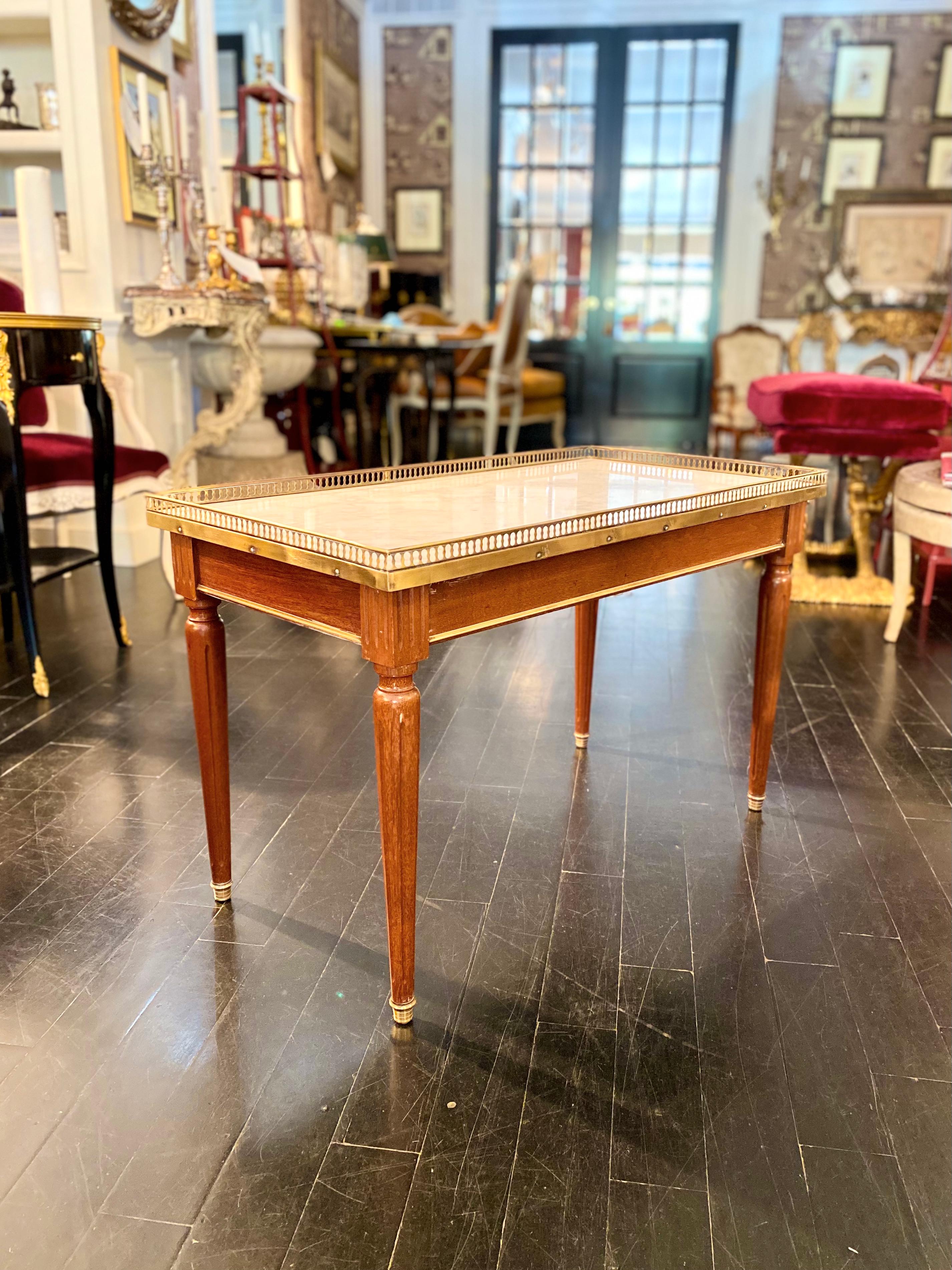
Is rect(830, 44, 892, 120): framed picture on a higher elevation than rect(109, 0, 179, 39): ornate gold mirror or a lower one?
higher

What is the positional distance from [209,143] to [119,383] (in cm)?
228

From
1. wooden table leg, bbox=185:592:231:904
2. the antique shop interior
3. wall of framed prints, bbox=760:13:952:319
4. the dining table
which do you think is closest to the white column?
the antique shop interior

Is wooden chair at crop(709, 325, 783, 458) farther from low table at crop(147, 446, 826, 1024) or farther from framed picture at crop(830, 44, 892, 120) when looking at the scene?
low table at crop(147, 446, 826, 1024)

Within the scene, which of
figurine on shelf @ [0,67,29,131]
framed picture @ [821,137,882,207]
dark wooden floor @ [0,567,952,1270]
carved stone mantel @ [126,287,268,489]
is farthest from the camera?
framed picture @ [821,137,882,207]

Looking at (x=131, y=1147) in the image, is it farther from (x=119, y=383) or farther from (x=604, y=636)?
(x=119, y=383)

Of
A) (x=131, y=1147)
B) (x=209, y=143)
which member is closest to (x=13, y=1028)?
(x=131, y=1147)

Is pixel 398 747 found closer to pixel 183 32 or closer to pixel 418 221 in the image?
pixel 183 32

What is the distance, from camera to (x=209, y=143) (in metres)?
5.09

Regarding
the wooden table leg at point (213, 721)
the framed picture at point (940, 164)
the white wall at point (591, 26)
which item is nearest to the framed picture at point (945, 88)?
the framed picture at point (940, 164)

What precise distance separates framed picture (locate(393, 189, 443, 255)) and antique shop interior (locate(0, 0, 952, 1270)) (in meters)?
3.07

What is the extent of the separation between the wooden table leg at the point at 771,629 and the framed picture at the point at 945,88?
7.69 meters

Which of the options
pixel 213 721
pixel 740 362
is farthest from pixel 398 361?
pixel 213 721

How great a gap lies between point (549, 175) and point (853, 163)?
8.19 ft

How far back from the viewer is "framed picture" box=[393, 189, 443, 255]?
8.58 metres
